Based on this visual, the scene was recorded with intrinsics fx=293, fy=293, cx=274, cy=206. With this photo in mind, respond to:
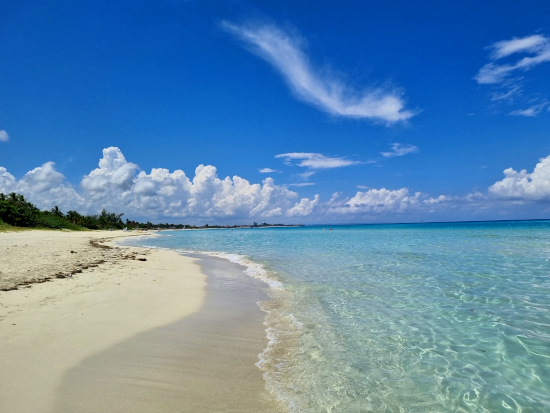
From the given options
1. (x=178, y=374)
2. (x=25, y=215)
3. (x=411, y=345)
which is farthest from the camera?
(x=25, y=215)

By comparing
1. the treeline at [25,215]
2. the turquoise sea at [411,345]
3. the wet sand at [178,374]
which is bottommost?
the turquoise sea at [411,345]

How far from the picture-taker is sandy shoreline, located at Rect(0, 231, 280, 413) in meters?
3.99

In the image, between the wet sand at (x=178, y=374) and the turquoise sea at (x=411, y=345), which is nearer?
the wet sand at (x=178, y=374)

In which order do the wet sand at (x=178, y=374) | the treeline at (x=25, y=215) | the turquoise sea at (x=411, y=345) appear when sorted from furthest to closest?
1. the treeline at (x=25, y=215)
2. the turquoise sea at (x=411, y=345)
3. the wet sand at (x=178, y=374)

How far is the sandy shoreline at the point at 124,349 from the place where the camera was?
13.1 feet

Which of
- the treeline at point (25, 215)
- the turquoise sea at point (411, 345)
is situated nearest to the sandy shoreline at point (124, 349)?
the turquoise sea at point (411, 345)

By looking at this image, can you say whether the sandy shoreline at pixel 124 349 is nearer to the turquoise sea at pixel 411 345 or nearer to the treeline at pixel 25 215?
the turquoise sea at pixel 411 345

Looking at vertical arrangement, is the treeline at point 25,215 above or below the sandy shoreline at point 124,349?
above

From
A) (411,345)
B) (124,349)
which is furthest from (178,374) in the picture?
(411,345)

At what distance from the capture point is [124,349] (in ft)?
18.4

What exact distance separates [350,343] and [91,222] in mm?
A: 141622

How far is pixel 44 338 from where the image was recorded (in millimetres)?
5781

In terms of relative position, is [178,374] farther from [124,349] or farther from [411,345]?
[411,345]

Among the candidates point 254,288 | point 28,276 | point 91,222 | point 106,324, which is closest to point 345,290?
point 254,288
